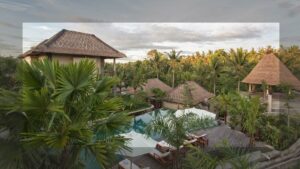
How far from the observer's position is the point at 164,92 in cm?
2216

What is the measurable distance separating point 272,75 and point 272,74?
10cm

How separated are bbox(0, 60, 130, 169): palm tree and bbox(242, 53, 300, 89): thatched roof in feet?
48.4

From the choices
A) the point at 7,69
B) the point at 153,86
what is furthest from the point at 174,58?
the point at 7,69

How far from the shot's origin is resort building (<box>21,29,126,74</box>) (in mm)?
12344

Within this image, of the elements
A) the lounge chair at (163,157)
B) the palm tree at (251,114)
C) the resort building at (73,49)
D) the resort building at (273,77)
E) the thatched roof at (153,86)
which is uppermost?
the resort building at (73,49)

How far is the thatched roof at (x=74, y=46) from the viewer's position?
1235 cm

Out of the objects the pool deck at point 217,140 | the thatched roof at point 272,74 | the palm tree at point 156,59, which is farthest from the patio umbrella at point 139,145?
the palm tree at point 156,59

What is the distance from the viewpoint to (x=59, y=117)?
11.9 feet

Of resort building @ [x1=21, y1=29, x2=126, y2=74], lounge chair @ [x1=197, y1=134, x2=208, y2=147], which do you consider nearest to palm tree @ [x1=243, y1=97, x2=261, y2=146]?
lounge chair @ [x1=197, y1=134, x2=208, y2=147]

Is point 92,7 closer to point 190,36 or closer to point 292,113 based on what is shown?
point 190,36

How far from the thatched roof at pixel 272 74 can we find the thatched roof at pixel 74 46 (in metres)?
9.74

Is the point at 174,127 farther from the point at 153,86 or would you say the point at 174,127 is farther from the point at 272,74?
the point at 153,86

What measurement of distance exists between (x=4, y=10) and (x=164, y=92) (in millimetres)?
15247

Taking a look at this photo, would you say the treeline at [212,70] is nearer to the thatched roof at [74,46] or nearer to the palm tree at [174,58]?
the palm tree at [174,58]
